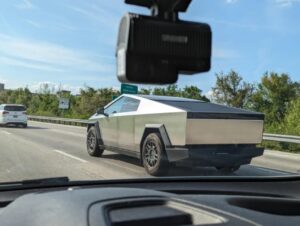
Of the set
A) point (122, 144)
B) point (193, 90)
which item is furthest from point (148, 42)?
point (122, 144)

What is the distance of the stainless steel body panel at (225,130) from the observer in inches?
262

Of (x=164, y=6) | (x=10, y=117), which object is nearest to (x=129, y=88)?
(x=164, y=6)

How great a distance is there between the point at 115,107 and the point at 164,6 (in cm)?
725

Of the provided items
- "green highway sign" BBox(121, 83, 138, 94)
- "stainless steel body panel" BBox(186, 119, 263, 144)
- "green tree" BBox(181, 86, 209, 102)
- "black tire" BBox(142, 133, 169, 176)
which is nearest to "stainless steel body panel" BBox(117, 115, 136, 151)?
"black tire" BBox(142, 133, 169, 176)

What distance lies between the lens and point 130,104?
8.48m

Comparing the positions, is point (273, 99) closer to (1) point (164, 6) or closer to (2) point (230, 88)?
(2) point (230, 88)

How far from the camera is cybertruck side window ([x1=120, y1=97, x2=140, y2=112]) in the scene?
807 cm

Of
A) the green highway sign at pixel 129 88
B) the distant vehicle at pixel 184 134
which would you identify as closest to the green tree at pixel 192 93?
the distant vehicle at pixel 184 134

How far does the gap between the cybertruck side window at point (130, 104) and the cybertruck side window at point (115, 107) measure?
0.20 meters

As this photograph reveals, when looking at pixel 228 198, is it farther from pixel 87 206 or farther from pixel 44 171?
pixel 44 171

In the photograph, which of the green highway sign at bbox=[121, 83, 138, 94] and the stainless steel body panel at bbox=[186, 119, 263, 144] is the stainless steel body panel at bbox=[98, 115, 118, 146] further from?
the stainless steel body panel at bbox=[186, 119, 263, 144]

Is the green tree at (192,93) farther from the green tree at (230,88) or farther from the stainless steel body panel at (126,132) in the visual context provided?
the stainless steel body panel at (126,132)

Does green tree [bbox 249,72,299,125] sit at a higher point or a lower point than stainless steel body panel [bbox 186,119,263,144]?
higher

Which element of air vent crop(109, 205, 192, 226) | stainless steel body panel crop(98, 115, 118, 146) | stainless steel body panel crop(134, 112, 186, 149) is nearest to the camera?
air vent crop(109, 205, 192, 226)
